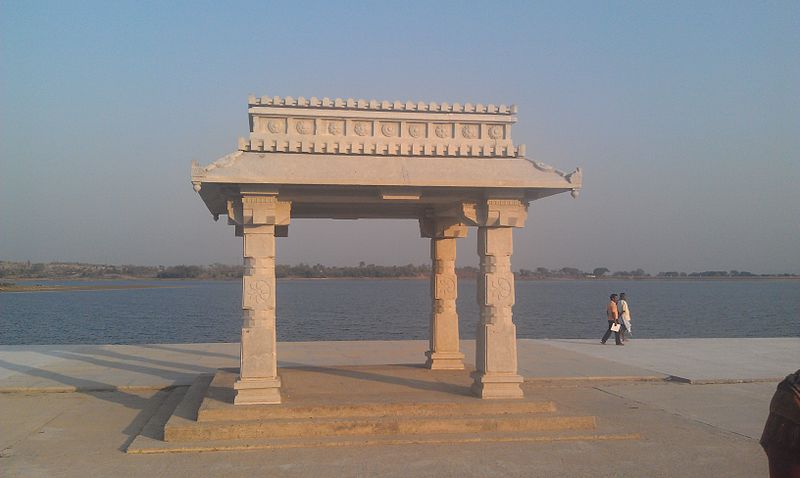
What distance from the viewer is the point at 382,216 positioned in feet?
39.2

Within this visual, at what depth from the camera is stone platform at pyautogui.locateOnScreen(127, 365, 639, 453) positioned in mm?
7551

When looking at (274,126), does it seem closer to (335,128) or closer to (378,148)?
(335,128)

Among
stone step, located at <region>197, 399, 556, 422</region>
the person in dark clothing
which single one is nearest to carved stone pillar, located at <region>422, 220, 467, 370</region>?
stone step, located at <region>197, 399, 556, 422</region>

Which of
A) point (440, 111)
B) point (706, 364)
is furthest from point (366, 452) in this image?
point (706, 364)

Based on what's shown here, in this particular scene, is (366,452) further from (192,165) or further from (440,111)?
(440,111)

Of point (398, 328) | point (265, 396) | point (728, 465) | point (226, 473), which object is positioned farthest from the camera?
point (398, 328)

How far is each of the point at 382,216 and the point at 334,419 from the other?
4798mm

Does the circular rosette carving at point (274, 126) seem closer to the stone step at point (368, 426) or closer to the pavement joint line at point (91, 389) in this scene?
the stone step at point (368, 426)

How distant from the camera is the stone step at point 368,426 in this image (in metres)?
7.57

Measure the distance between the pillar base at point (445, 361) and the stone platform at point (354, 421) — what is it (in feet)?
6.72

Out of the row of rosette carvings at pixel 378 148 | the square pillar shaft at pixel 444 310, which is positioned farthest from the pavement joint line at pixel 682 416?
the row of rosette carvings at pixel 378 148

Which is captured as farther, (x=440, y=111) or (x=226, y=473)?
(x=440, y=111)

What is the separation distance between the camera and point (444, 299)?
447 inches

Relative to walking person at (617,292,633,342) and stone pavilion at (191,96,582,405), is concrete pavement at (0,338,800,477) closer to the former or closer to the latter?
walking person at (617,292,633,342)
